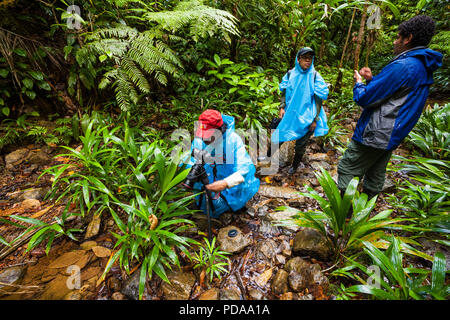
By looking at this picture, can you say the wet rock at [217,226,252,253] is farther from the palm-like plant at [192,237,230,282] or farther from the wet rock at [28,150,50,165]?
the wet rock at [28,150,50,165]

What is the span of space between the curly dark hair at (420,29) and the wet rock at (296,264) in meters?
2.03

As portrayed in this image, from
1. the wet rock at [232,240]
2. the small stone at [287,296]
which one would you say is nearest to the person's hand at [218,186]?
the wet rock at [232,240]

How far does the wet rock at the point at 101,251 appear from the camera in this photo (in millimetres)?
1813

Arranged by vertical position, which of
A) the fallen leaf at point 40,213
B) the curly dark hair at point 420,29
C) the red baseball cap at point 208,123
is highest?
the curly dark hair at point 420,29

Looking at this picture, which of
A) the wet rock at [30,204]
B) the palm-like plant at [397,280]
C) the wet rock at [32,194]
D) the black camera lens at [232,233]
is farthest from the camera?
the wet rock at [32,194]

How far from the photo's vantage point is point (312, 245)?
5.88 feet

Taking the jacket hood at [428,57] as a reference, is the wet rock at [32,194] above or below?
below

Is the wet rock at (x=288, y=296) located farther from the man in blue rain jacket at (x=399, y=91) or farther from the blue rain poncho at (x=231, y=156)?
the man in blue rain jacket at (x=399, y=91)

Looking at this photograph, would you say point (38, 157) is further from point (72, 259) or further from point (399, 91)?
point (399, 91)

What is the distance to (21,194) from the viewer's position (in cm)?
241

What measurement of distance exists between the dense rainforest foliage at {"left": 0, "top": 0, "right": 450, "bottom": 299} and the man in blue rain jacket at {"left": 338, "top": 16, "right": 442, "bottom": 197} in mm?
466

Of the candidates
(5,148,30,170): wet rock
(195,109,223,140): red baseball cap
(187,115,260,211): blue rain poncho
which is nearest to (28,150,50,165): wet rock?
(5,148,30,170): wet rock

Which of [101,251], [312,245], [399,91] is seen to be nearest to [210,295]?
[312,245]

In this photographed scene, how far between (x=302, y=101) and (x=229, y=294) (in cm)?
248
